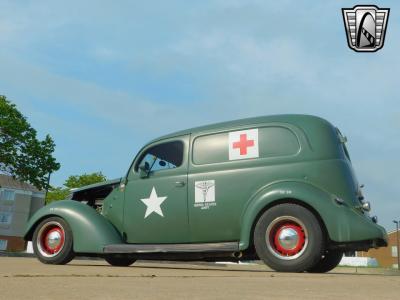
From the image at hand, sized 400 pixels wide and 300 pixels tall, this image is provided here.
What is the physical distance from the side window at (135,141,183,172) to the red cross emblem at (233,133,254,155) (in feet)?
3.01

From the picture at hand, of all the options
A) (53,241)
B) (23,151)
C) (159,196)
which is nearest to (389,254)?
(23,151)

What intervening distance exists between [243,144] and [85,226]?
254 cm

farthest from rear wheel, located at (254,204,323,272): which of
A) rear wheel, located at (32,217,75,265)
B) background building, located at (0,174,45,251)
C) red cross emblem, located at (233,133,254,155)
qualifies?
background building, located at (0,174,45,251)

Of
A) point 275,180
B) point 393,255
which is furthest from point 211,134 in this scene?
point 393,255

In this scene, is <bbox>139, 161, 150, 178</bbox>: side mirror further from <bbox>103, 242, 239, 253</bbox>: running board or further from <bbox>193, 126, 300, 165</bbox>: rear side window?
<bbox>103, 242, 239, 253</bbox>: running board

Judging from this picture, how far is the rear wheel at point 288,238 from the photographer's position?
5980mm

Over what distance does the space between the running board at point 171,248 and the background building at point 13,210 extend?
67.3m

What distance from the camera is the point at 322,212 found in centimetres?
604

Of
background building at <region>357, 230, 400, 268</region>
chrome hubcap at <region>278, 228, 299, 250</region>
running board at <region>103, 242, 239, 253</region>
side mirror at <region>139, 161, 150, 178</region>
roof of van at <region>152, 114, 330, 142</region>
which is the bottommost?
running board at <region>103, 242, 239, 253</region>

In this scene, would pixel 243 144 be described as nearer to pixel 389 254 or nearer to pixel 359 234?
pixel 359 234

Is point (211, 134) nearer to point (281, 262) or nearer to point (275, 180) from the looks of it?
point (275, 180)

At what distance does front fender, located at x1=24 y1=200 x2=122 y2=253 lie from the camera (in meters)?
7.37

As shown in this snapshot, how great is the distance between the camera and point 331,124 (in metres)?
6.96

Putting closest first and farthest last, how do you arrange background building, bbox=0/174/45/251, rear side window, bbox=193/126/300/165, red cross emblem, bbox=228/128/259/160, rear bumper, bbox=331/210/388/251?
1. rear bumper, bbox=331/210/388/251
2. rear side window, bbox=193/126/300/165
3. red cross emblem, bbox=228/128/259/160
4. background building, bbox=0/174/45/251
